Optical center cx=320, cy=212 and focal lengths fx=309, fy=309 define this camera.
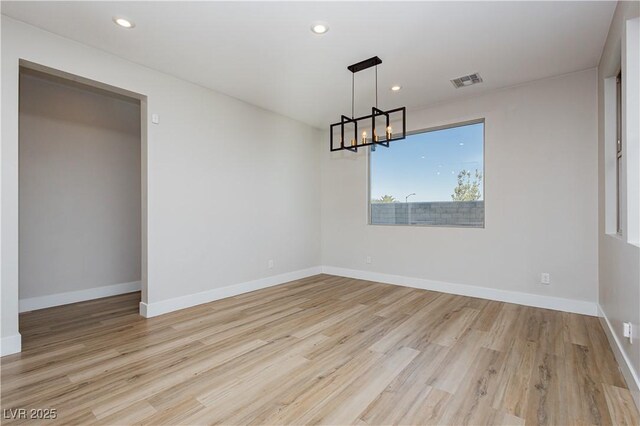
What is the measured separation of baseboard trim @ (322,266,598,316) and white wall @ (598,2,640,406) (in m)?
0.30

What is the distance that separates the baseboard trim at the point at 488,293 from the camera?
11.5 ft

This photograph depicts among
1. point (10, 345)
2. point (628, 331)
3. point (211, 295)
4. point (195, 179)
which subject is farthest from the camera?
point (211, 295)

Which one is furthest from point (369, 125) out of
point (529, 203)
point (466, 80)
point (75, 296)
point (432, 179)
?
point (75, 296)

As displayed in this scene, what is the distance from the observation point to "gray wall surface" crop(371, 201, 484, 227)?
170 inches

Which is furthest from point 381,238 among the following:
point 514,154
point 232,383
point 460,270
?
point 232,383

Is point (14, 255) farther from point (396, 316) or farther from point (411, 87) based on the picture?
point (411, 87)

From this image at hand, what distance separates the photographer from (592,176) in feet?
11.3

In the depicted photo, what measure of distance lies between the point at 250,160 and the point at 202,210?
1093mm

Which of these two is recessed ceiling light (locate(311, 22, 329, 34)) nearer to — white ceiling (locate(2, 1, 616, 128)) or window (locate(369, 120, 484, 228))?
white ceiling (locate(2, 1, 616, 128))

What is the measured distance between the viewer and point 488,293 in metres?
4.08

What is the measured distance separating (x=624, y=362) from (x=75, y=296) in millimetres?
5659

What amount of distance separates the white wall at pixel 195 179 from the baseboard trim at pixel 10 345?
0.02 m

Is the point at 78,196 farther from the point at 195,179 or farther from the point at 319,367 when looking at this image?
the point at 319,367

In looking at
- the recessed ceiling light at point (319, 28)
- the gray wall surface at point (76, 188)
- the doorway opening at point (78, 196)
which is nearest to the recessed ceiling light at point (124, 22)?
the doorway opening at point (78, 196)
